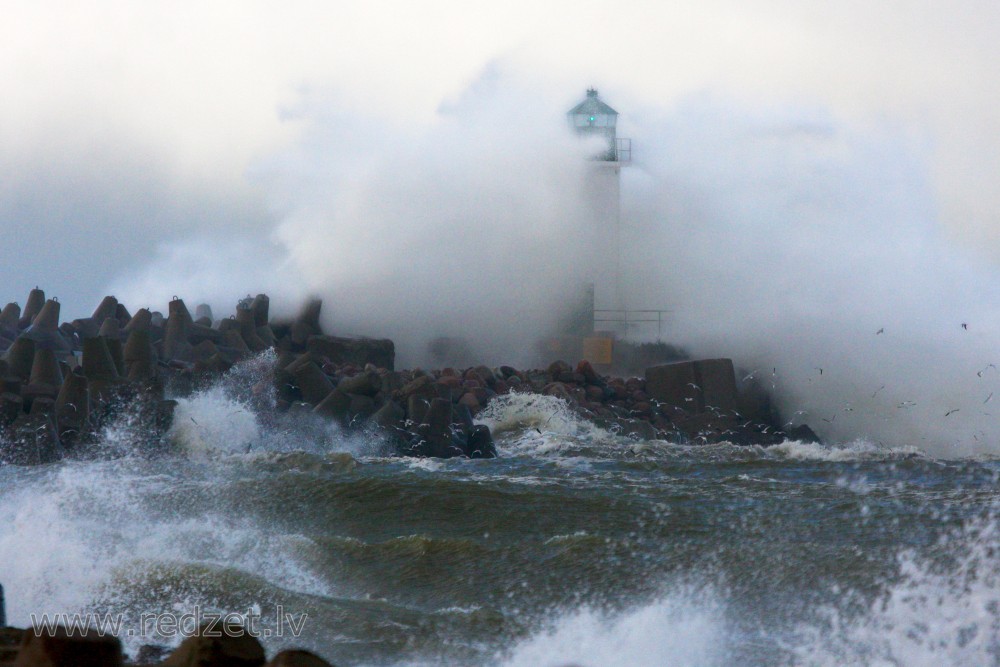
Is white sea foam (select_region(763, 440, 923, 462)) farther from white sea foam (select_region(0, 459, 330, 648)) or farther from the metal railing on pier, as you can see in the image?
white sea foam (select_region(0, 459, 330, 648))

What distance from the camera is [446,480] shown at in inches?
480

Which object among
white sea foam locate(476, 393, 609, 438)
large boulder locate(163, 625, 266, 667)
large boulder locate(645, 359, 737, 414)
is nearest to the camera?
large boulder locate(163, 625, 266, 667)

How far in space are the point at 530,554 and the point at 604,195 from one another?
18682 mm

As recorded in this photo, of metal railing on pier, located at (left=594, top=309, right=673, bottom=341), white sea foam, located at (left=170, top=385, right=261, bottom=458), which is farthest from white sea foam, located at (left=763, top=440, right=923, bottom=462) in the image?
metal railing on pier, located at (left=594, top=309, right=673, bottom=341)

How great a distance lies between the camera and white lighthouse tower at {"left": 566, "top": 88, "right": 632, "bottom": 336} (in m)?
27.0

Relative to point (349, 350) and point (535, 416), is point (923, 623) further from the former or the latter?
point (349, 350)

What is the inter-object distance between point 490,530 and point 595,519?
93cm

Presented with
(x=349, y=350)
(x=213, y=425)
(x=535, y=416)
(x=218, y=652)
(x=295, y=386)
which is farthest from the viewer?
(x=349, y=350)

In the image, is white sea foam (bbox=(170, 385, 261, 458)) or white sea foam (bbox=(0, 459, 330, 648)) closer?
white sea foam (bbox=(0, 459, 330, 648))

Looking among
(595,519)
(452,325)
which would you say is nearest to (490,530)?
(595,519)

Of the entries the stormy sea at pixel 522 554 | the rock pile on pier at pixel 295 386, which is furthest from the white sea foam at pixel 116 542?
the rock pile on pier at pixel 295 386

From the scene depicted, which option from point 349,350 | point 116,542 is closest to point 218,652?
point 116,542

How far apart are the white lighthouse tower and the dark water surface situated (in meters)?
13.5

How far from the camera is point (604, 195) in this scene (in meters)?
27.2
